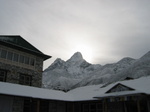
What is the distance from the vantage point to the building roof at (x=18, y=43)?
20.3 meters

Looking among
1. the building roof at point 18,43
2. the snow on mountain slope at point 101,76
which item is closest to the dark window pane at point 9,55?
the building roof at point 18,43

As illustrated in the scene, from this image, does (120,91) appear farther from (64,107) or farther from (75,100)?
(64,107)

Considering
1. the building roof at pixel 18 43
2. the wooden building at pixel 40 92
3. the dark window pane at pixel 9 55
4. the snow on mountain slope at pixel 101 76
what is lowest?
the wooden building at pixel 40 92

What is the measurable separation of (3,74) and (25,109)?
5789mm

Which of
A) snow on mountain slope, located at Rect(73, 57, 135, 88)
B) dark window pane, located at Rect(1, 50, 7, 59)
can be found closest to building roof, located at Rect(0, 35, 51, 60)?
dark window pane, located at Rect(1, 50, 7, 59)

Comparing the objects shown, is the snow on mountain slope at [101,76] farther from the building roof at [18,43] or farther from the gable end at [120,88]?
the gable end at [120,88]

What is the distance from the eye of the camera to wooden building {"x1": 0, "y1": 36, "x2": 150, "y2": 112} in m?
13.9

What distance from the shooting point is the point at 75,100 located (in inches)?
681

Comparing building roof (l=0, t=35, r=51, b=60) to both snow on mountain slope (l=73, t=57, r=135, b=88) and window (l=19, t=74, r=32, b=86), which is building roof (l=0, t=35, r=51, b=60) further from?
snow on mountain slope (l=73, t=57, r=135, b=88)

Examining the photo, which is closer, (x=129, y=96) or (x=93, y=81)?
(x=129, y=96)

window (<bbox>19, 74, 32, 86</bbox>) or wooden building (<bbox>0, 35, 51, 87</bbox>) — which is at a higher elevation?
wooden building (<bbox>0, 35, 51, 87</bbox>)

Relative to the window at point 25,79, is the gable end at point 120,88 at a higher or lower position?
lower

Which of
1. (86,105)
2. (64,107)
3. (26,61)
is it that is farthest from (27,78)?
(86,105)

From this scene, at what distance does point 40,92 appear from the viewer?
16781 mm
